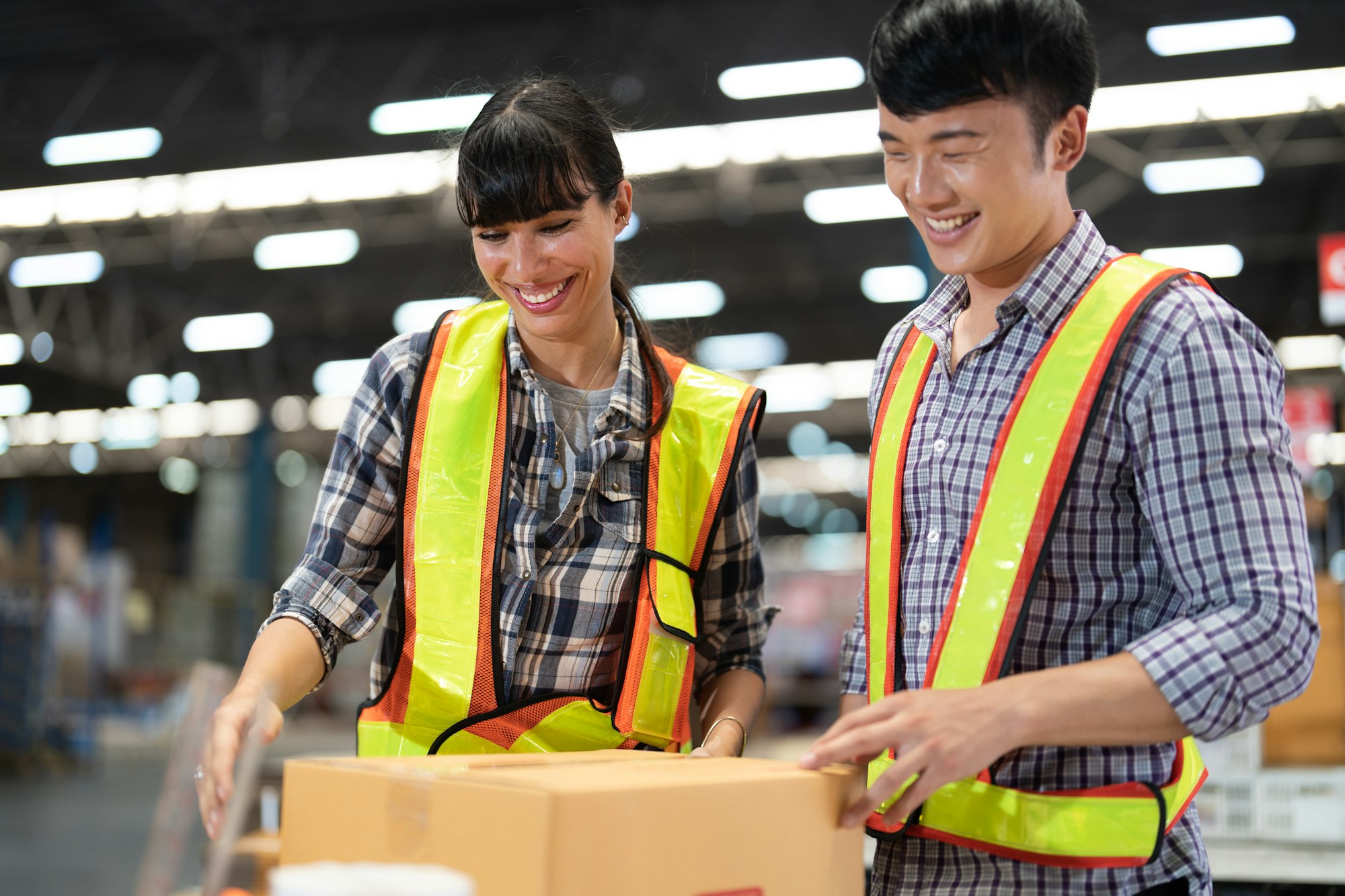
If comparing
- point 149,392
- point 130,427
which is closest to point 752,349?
point 149,392

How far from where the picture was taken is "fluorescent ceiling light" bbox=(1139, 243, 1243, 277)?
14125 mm

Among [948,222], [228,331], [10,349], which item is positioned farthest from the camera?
[10,349]

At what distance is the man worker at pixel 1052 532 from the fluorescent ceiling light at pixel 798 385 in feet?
58.0

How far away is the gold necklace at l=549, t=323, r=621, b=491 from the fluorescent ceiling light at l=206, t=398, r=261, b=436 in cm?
1981

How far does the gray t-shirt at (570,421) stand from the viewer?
1862 millimetres

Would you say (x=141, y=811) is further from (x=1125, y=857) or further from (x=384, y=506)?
(x=1125, y=857)

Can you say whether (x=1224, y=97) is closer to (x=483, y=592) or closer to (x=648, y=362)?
(x=648, y=362)

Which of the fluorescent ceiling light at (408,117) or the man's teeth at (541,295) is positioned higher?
the fluorescent ceiling light at (408,117)

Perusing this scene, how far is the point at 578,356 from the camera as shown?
1999 mm

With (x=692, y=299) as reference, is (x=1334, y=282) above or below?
below

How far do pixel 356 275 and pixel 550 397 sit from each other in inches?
584

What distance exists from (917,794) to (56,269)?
50.6 ft

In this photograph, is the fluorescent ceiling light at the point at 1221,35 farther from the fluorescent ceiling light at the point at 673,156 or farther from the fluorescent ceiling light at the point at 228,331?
the fluorescent ceiling light at the point at 228,331

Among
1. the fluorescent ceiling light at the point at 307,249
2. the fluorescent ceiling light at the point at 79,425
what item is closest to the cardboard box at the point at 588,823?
the fluorescent ceiling light at the point at 307,249
